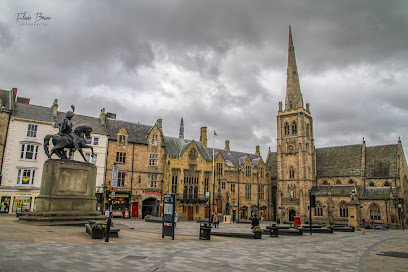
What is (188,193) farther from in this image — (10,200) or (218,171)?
(10,200)

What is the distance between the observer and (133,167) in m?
46.1

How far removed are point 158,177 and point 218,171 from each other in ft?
42.7

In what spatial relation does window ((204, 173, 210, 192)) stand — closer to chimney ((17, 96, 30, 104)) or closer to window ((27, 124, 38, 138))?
window ((27, 124, 38, 138))

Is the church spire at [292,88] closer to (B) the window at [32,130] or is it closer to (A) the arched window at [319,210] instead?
(A) the arched window at [319,210]

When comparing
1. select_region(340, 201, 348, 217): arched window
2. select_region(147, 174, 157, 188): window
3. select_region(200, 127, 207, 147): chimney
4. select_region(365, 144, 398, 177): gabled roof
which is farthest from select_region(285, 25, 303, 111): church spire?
select_region(147, 174, 157, 188): window

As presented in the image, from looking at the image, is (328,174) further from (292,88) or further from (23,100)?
(23,100)

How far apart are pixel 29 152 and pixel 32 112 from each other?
5423mm

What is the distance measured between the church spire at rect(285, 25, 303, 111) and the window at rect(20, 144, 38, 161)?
163ft

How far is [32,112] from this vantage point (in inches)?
1598

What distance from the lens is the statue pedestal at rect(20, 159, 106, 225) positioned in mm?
19781

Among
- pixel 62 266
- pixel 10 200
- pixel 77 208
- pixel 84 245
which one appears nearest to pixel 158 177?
pixel 10 200

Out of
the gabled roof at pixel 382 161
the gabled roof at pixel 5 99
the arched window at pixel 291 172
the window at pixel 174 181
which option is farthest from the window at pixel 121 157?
the gabled roof at pixel 382 161

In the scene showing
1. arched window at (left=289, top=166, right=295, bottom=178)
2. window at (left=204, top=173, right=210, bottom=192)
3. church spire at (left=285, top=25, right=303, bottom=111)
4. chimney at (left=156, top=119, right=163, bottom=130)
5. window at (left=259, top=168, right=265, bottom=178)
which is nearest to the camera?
chimney at (left=156, top=119, right=163, bottom=130)

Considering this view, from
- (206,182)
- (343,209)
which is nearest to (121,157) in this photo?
(206,182)
